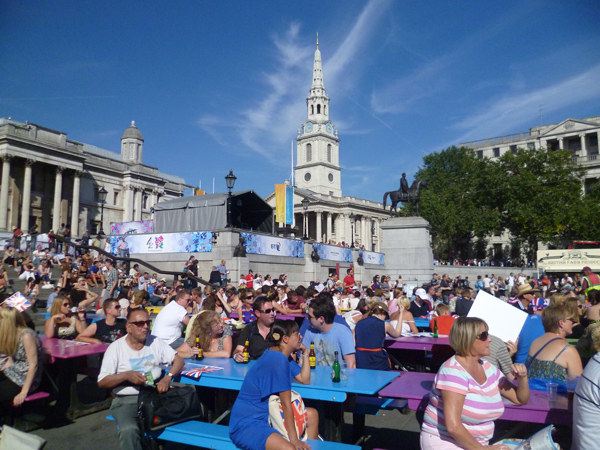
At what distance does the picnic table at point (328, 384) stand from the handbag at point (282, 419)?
1.08 feet

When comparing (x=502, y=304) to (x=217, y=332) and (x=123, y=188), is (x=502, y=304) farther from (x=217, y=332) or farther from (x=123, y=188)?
(x=123, y=188)

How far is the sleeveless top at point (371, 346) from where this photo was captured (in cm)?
594

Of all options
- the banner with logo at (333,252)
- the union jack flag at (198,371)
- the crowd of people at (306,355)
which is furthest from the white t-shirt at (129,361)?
the banner with logo at (333,252)

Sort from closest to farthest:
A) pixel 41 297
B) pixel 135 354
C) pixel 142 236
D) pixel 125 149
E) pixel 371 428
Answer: pixel 135 354 < pixel 371 428 < pixel 41 297 < pixel 142 236 < pixel 125 149

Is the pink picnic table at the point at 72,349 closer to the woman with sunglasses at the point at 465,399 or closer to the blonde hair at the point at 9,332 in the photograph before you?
the blonde hair at the point at 9,332

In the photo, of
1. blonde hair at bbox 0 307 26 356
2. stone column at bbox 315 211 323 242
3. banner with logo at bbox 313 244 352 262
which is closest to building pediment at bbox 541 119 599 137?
stone column at bbox 315 211 323 242

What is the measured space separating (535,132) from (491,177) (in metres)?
26.5

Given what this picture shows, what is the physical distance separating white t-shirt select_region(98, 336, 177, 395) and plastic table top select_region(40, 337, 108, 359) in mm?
1269

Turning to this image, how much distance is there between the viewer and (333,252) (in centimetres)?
3069

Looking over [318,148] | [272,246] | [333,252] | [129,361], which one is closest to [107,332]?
[129,361]

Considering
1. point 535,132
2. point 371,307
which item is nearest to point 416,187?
point 371,307

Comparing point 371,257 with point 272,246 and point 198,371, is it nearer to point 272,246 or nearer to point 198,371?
point 272,246

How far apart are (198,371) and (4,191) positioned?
46.6m

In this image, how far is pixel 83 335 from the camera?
6672 mm
